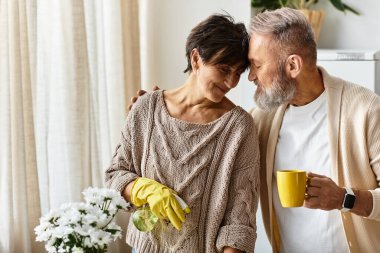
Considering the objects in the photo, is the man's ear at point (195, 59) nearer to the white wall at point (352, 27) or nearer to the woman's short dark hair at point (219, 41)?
the woman's short dark hair at point (219, 41)

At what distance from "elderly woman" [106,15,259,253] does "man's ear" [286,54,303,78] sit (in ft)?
0.46

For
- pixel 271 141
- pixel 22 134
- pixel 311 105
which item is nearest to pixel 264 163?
pixel 271 141

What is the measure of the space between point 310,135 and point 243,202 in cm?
35

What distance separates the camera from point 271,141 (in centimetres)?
222

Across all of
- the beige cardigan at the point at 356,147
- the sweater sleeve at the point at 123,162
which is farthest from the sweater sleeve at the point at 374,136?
the sweater sleeve at the point at 123,162

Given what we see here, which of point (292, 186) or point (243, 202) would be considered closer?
point (292, 186)

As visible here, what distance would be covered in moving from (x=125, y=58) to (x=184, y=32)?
37cm

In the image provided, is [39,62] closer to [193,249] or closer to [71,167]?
[71,167]

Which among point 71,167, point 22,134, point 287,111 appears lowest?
point 71,167

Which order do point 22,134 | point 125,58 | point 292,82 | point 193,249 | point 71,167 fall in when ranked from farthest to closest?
point 125,58 → point 71,167 → point 22,134 → point 292,82 → point 193,249

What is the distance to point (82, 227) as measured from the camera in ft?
5.17

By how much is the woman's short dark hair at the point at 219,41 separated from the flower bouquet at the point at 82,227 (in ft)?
1.84

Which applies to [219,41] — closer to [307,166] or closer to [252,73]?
[252,73]

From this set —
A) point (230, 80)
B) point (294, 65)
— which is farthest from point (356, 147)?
point (230, 80)
